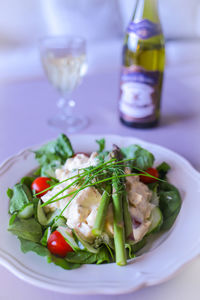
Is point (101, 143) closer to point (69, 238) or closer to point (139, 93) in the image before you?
point (139, 93)

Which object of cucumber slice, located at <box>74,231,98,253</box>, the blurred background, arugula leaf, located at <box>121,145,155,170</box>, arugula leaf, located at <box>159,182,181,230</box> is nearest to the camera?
cucumber slice, located at <box>74,231,98,253</box>

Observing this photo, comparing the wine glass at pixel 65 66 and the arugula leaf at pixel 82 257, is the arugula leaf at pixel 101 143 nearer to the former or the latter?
the wine glass at pixel 65 66

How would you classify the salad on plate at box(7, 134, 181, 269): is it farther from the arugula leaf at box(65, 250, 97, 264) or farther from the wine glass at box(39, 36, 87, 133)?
the wine glass at box(39, 36, 87, 133)

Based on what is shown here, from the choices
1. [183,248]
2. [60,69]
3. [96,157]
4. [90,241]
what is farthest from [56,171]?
[60,69]

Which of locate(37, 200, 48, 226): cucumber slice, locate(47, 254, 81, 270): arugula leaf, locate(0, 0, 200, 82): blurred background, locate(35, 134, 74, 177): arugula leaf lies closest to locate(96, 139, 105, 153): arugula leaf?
locate(35, 134, 74, 177): arugula leaf

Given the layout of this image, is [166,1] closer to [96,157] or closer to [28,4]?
[28,4]

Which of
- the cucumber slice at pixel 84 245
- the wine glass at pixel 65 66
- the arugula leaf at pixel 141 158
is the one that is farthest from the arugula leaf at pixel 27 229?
the wine glass at pixel 65 66

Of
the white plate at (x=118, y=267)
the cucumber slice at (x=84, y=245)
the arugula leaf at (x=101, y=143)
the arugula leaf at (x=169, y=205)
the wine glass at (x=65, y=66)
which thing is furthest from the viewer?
the wine glass at (x=65, y=66)
